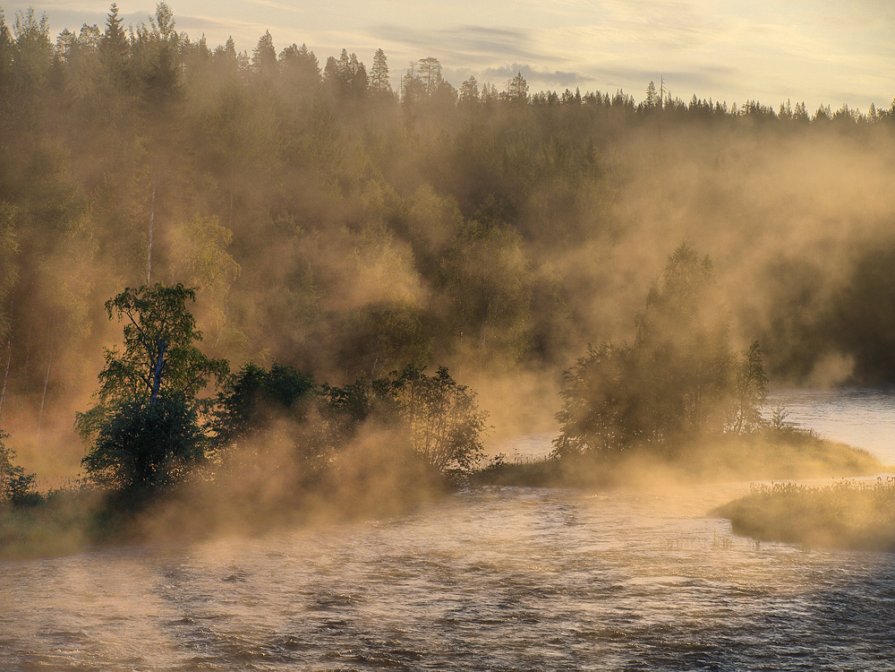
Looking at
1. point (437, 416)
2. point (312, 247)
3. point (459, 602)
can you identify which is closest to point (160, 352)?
point (437, 416)

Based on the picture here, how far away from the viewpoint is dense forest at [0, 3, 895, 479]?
76.9m

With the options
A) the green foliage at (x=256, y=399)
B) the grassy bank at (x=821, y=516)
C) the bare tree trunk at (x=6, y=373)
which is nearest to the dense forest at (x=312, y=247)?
the bare tree trunk at (x=6, y=373)

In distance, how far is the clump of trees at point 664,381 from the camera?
234 ft

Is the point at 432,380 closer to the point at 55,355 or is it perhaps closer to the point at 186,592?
the point at 186,592

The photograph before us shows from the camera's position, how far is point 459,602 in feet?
129

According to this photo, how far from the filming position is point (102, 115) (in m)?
101

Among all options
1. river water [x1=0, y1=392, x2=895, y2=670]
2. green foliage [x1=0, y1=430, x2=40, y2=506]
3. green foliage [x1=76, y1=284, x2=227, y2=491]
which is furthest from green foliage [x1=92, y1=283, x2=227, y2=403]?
river water [x1=0, y1=392, x2=895, y2=670]

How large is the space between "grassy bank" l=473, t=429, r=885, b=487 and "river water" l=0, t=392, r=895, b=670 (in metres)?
13.6

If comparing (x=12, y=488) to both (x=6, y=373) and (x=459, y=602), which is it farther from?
(x=6, y=373)

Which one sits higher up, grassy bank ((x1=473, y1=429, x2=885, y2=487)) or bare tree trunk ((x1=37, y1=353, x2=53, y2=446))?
bare tree trunk ((x1=37, y1=353, x2=53, y2=446))

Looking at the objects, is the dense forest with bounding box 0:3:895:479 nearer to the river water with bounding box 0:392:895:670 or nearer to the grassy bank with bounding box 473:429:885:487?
the grassy bank with bounding box 473:429:885:487

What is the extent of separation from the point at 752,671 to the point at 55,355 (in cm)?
6025

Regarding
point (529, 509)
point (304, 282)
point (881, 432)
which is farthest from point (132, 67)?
point (881, 432)

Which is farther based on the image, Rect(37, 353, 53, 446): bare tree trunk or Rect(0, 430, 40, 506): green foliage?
Rect(37, 353, 53, 446): bare tree trunk
